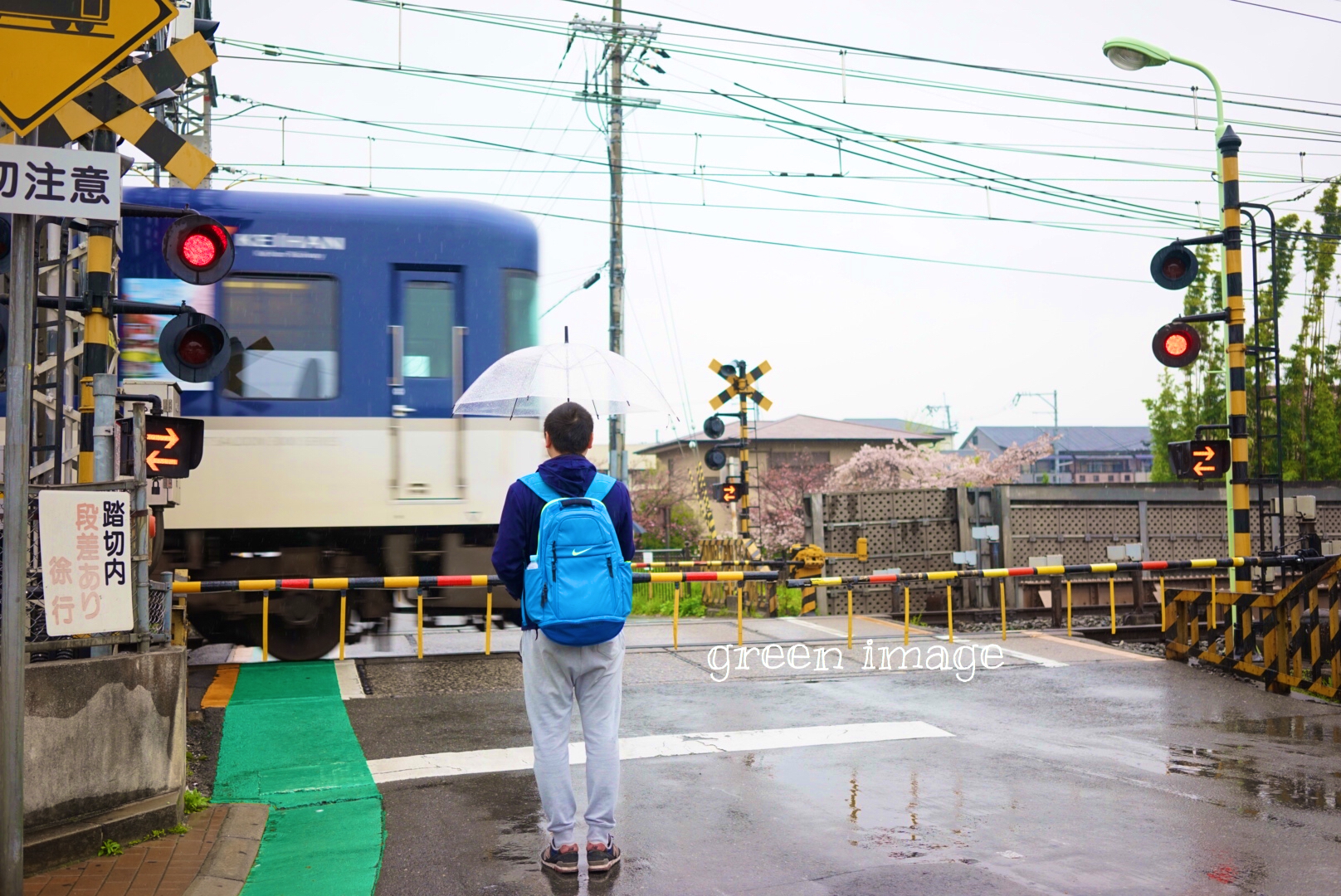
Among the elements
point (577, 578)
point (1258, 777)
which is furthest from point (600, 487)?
point (1258, 777)

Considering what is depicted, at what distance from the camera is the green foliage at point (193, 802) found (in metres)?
5.55

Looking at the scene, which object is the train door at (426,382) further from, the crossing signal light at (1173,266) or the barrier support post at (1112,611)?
the barrier support post at (1112,611)

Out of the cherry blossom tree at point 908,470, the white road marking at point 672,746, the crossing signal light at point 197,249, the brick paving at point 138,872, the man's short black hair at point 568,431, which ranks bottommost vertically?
the white road marking at point 672,746

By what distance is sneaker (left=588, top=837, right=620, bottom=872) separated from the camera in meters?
4.61

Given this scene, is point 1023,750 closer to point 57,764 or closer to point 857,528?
point 57,764

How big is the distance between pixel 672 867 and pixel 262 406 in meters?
6.84

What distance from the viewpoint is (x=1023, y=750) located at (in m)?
6.98

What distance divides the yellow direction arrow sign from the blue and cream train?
6301 mm

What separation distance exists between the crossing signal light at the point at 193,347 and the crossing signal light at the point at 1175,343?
27.6ft

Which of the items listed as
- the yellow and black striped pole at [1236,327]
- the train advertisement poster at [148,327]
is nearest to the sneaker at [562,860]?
the train advertisement poster at [148,327]

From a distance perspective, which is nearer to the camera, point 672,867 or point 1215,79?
point 672,867

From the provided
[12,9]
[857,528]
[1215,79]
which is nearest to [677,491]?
[857,528]

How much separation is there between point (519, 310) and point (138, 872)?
22.6ft

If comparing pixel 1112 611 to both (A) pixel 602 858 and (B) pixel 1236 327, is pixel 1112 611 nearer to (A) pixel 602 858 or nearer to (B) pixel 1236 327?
(B) pixel 1236 327
